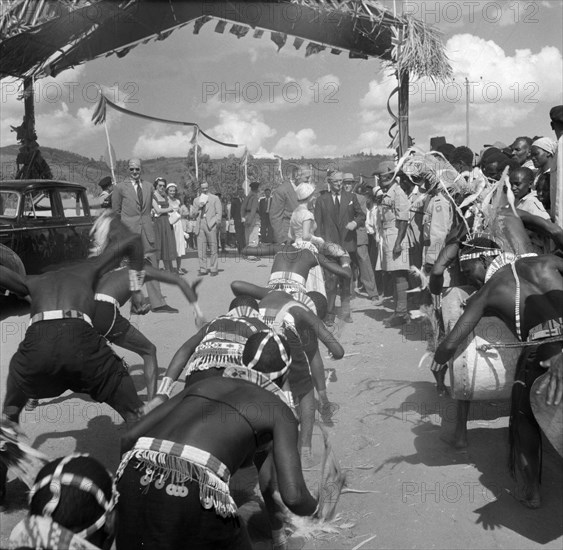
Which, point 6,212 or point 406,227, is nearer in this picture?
point 406,227

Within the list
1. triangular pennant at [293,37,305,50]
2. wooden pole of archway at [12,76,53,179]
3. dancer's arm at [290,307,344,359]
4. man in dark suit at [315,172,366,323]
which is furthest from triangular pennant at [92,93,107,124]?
dancer's arm at [290,307,344,359]

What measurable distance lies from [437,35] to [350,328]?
4981 millimetres

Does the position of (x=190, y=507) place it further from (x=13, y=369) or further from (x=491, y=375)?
(x=491, y=375)

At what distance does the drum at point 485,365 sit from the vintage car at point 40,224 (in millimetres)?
6636

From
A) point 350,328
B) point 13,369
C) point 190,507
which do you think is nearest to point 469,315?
point 190,507

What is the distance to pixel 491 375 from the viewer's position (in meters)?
3.84

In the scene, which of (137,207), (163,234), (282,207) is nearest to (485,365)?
(137,207)

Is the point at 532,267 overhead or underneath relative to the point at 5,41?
underneath

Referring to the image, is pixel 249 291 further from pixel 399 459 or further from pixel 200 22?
pixel 200 22

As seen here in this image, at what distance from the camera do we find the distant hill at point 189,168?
15.9 m

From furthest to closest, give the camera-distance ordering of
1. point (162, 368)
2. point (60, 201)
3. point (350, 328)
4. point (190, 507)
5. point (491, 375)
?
point (60, 201) → point (350, 328) → point (162, 368) → point (491, 375) → point (190, 507)

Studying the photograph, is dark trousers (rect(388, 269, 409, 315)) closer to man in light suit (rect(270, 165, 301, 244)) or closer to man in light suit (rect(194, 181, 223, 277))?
man in light suit (rect(270, 165, 301, 244))

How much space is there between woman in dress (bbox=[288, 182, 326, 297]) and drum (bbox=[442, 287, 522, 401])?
2.00m

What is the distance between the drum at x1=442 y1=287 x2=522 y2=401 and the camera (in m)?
3.81
